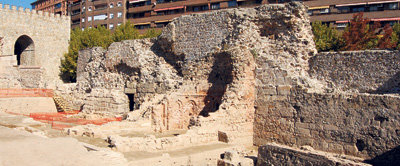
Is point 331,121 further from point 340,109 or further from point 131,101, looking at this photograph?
point 131,101

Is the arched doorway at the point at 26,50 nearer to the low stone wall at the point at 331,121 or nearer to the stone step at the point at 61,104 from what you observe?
the stone step at the point at 61,104

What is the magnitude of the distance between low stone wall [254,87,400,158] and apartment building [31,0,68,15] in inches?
2351

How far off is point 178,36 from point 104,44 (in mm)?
18973

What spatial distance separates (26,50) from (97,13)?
1029 inches

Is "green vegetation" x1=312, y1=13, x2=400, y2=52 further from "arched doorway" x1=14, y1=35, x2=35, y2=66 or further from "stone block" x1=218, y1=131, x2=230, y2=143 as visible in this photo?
"arched doorway" x1=14, y1=35, x2=35, y2=66

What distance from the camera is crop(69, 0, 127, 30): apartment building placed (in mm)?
54844

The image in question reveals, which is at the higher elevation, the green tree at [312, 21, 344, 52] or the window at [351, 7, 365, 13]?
the window at [351, 7, 365, 13]

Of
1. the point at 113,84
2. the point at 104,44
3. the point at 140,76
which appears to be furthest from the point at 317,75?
the point at 104,44

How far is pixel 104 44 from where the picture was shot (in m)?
35.5

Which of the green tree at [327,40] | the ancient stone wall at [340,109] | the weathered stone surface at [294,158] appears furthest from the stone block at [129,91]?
the green tree at [327,40]

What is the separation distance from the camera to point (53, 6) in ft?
235

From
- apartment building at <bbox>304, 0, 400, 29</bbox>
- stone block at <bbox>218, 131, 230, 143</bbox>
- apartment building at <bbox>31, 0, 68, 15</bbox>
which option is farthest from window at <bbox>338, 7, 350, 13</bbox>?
apartment building at <bbox>31, 0, 68, 15</bbox>

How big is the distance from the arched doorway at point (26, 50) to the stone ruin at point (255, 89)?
15455 mm

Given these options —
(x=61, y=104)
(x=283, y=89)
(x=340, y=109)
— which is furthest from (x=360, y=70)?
(x=61, y=104)
